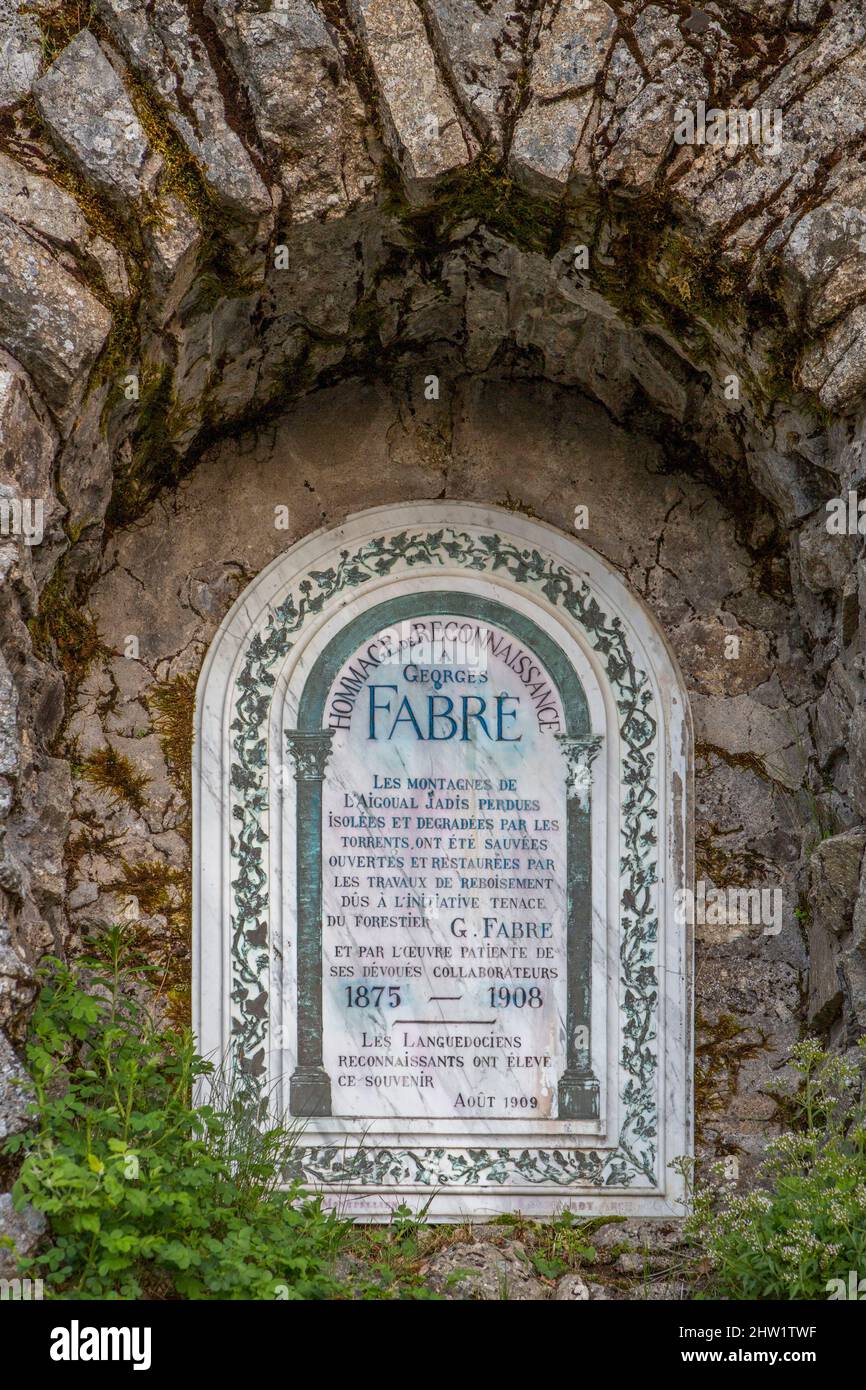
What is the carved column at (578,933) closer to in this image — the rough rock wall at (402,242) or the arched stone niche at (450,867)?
the arched stone niche at (450,867)

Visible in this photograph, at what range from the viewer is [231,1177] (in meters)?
3.34

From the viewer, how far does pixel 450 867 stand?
13.4 feet

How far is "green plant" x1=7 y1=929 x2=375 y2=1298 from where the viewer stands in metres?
2.89

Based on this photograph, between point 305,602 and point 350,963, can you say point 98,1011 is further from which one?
point 305,602

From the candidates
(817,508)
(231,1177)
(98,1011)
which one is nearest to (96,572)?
(98,1011)

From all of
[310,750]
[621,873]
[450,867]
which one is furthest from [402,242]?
[621,873]

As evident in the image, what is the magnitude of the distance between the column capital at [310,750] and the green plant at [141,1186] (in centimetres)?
84

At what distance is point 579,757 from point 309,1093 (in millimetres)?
1306

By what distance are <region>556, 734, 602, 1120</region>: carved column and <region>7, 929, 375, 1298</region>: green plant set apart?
0.85 m

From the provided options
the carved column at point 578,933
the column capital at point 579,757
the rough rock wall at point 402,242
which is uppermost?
the rough rock wall at point 402,242

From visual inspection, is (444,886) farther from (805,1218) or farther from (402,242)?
(402,242)

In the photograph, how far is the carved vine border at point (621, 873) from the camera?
13.0 ft

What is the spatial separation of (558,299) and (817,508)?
0.96m

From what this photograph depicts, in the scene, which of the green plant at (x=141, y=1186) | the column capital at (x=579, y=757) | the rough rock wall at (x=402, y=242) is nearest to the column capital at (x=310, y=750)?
the rough rock wall at (x=402, y=242)
